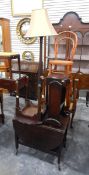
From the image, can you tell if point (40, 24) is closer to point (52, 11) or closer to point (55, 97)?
point (55, 97)

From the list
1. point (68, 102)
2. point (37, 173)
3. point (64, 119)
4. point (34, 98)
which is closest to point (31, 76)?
point (34, 98)

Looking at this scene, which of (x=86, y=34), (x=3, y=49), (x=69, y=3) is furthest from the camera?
(x=3, y=49)

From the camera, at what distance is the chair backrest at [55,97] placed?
163 centimetres

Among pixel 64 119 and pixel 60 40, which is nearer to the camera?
pixel 64 119

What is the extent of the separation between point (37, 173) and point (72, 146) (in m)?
0.64

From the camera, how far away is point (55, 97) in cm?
169

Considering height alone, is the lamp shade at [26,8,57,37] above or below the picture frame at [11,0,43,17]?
below

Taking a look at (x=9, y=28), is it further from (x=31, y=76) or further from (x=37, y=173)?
(x=37, y=173)

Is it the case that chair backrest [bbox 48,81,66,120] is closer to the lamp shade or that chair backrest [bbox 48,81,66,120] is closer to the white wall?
the lamp shade

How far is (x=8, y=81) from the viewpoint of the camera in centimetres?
221

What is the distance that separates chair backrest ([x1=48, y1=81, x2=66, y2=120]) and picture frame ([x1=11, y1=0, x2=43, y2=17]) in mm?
2838

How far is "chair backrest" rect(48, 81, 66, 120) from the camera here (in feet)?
5.35

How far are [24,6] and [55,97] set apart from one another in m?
3.04

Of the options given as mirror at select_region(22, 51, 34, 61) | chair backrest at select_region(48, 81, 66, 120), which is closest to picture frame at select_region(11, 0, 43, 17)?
mirror at select_region(22, 51, 34, 61)
